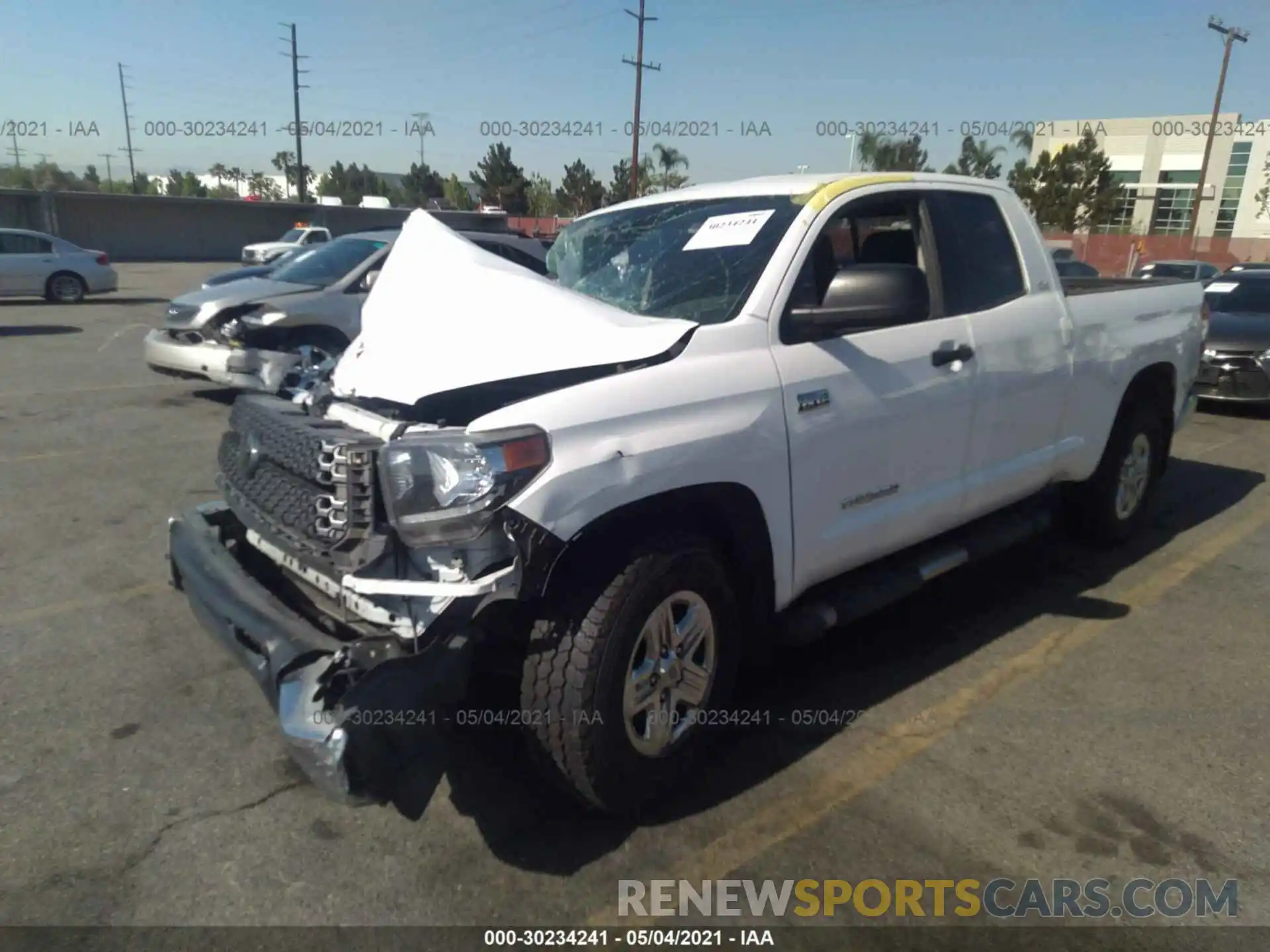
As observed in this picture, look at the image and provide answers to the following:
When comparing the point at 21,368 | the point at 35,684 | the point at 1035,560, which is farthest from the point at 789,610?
the point at 21,368

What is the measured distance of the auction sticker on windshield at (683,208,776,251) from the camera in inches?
136

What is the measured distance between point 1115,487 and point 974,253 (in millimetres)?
1942

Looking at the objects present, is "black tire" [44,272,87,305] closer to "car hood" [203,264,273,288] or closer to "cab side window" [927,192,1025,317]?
"car hood" [203,264,273,288]

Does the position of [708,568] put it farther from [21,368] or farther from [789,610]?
[21,368]

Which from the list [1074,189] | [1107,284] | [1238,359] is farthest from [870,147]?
[1107,284]

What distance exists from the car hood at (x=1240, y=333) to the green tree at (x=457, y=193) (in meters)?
63.5

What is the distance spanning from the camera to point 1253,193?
186 ft

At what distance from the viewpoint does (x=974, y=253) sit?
4152 millimetres

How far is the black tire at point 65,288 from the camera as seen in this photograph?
19.3 metres

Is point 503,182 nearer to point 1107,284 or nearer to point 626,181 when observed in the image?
point 626,181

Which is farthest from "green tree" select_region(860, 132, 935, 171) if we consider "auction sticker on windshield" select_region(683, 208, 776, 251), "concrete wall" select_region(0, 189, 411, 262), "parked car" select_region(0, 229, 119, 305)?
"auction sticker on windshield" select_region(683, 208, 776, 251)

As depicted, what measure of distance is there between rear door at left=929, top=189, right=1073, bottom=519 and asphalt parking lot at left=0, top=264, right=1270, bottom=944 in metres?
0.76

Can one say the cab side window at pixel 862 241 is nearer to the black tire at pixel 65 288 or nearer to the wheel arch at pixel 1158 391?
the wheel arch at pixel 1158 391

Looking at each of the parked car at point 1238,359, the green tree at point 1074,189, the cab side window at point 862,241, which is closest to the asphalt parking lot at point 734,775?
the cab side window at point 862,241
